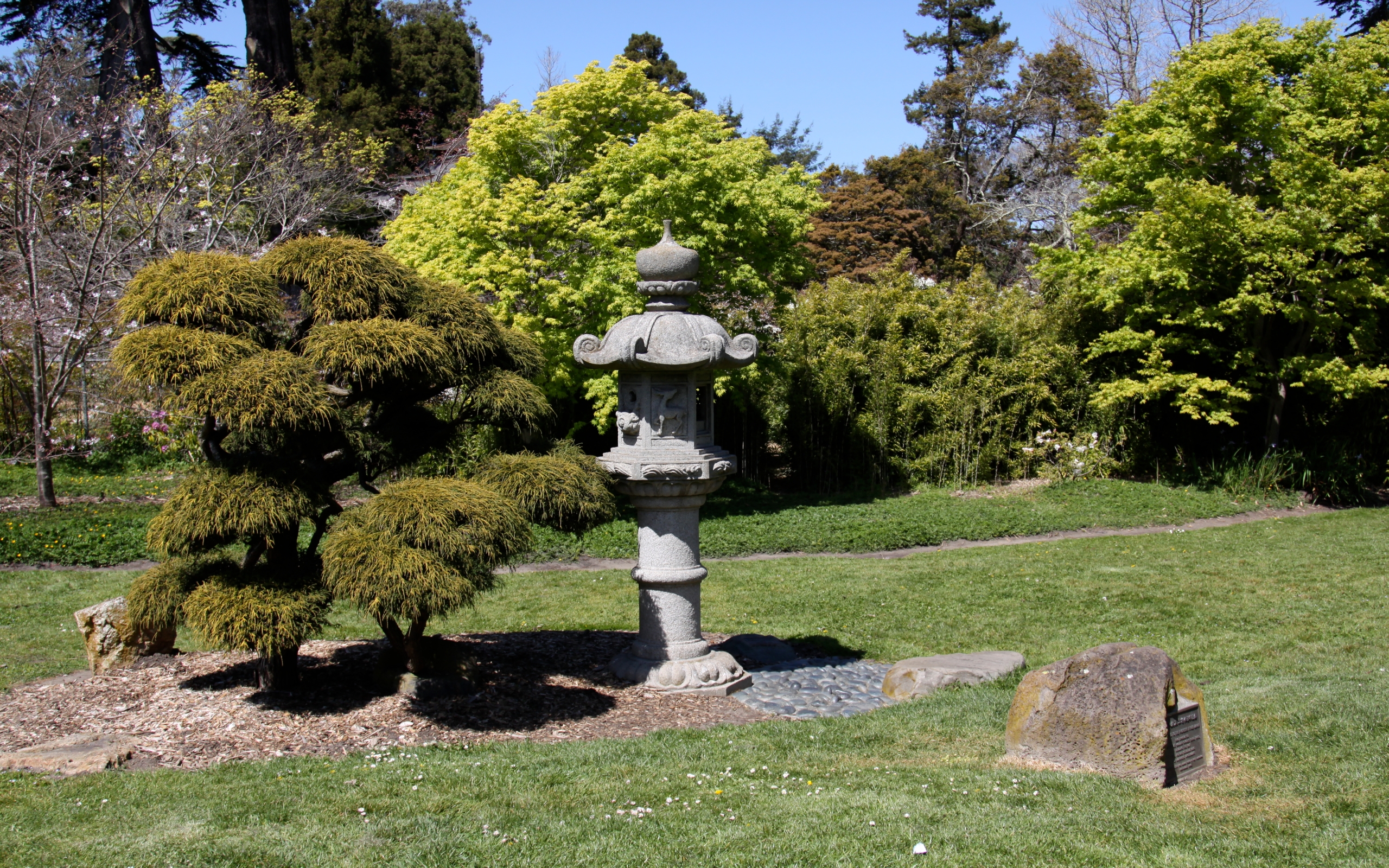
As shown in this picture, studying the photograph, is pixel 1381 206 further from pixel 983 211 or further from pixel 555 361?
pixel 983 211

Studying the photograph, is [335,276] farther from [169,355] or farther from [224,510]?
[224,510]

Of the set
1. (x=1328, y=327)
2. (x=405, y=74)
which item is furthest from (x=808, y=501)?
(x=405, y=74)

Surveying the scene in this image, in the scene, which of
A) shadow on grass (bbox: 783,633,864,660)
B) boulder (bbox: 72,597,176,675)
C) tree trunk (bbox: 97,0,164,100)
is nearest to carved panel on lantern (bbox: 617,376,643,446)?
shadow on grass (bbox: 783,633,864,660)

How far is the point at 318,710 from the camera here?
6.48 m

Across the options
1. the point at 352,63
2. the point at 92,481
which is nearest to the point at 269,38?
the point at 352,63

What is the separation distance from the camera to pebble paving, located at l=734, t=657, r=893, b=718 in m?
7.04

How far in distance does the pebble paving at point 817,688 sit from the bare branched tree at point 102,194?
10.2 m

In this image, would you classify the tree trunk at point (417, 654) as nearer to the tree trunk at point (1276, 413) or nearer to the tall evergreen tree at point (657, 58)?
the tree trunk at point (1276, 413)

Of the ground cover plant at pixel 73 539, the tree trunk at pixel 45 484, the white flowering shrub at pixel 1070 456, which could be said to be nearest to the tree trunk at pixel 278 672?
the ground cover plant at pixel 73 539

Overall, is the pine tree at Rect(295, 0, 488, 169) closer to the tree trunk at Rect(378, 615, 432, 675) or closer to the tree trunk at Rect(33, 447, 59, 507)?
the tree trunk at Rect(33, 447, 59, 507)

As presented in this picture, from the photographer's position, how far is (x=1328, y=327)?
589 inches

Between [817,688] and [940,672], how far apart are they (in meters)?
0.85

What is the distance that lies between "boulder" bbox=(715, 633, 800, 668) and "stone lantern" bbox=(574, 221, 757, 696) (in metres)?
0.60

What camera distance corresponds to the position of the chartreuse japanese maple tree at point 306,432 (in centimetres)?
572
